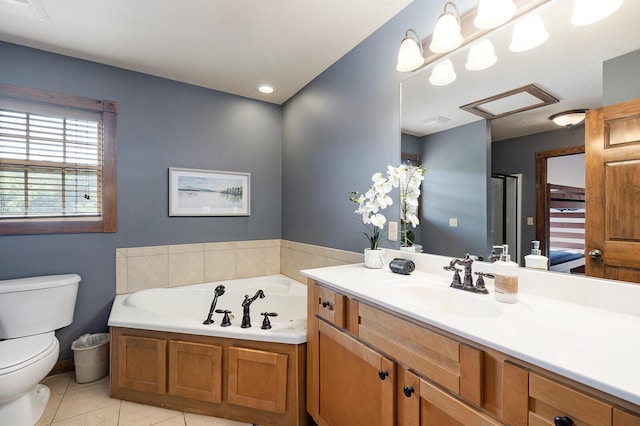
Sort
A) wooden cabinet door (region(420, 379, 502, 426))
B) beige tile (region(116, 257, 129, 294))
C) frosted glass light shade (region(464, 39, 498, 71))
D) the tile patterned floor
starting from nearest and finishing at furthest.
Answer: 1. wooden cabinet door (region(420, 379, 502, 426))
2. frosted glass light shade (region(464, 39, 498, 71))
3. the tile patterned floor
4. beige tile (region(116, 257, 129, 294))

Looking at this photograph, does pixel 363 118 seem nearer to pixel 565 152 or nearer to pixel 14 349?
pixel 565 152

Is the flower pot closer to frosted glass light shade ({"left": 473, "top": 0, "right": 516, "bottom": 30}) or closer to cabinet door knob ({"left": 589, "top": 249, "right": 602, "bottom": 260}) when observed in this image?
cabinet door knob ({"left": 589, "top": 249, "right": 602, "bottom": 260})

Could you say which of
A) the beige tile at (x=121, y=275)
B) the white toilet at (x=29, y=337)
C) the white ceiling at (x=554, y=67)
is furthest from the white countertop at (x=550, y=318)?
the beige tile at (x=121, y=275)

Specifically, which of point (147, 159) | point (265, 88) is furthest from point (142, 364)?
point (265, 88)

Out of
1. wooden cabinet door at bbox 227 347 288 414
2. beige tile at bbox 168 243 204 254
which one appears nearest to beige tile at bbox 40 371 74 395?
beige tile at bbox 168 243 204 254

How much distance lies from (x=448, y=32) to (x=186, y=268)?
273 centimetres

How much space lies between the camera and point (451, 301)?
4.42 feet

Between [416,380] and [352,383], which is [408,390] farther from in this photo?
[352,383]

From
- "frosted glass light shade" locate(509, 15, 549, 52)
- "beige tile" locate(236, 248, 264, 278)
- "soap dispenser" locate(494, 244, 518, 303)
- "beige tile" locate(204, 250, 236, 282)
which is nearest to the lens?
"soap dispenser" locate(494, 244, 518, 303)

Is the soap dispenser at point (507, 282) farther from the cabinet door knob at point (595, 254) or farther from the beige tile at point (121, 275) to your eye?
the beige tile at point (121, 275)

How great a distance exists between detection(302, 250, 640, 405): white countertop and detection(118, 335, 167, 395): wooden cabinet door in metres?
1.21

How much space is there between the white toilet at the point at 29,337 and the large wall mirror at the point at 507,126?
2361 mm

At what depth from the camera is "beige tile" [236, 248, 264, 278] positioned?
10.2 ft

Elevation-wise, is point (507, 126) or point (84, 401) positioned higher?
point (507, 126)
